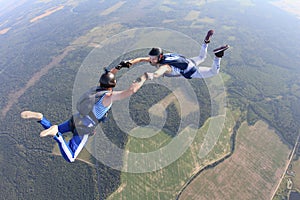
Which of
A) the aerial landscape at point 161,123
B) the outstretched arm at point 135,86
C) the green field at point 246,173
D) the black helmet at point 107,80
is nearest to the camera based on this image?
the outstretched arm at point 135,86

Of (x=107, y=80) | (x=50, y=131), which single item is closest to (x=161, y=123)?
(x=50, y=131)

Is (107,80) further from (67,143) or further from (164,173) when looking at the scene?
(164,173)

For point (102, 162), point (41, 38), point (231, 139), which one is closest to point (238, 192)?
point (231, 139)

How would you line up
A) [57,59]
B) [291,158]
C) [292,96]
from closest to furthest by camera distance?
[291,158]
[292,96]
[57,59]

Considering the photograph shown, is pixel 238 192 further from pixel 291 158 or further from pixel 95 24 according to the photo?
pixel 95 24

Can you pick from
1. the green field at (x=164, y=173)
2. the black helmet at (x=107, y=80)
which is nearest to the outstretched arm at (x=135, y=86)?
the black helmet at (x=107, y=80)

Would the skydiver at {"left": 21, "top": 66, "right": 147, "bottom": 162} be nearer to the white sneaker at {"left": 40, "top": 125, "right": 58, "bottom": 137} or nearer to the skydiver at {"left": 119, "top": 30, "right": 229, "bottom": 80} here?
the white sneaker at {"left": 40, "top": 125, "right": 58, "bottom": 137}

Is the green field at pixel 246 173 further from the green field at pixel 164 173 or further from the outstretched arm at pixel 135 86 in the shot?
the outstretched arm at pixel 135 86
